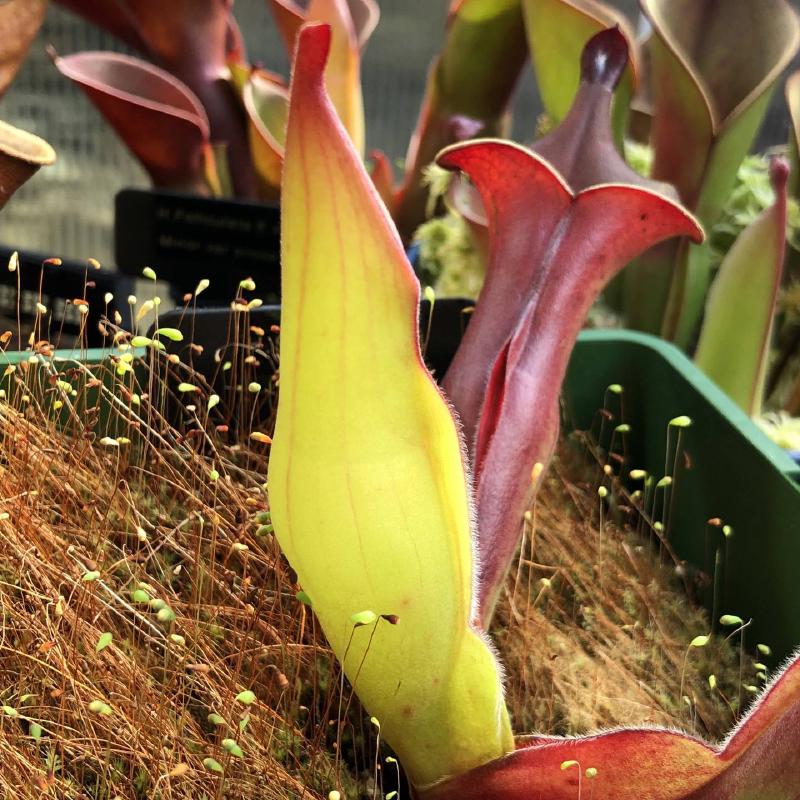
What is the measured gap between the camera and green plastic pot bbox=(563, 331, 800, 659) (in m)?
0.55

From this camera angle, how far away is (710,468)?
63 cm

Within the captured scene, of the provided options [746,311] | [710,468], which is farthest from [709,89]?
[710,468]

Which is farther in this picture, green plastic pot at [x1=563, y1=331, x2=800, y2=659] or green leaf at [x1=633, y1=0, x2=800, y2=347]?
green leaf at [x1=633, y1=0, x2=800, y2=347]

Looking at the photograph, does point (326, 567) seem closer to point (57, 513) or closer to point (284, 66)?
point (57, 513)

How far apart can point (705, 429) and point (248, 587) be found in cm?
33

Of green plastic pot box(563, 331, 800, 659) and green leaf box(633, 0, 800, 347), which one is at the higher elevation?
green leaf box(633, 0, 800, 347)

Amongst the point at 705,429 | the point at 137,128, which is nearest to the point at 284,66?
the point at 137,128

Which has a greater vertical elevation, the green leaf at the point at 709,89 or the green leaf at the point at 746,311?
the green leaf at the point at 709,89

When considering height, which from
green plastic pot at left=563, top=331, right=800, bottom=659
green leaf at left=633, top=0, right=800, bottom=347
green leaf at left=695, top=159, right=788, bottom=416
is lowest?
green plastic pot at left=563, top=331, right=800, bottom=659

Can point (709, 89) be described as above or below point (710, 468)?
above

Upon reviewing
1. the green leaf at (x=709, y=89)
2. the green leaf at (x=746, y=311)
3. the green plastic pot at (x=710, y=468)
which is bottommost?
the green plastic pot at (x=710, y=468)

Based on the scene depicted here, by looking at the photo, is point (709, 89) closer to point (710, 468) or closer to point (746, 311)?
point (746, 311)

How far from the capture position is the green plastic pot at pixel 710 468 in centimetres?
55

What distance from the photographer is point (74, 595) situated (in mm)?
489
